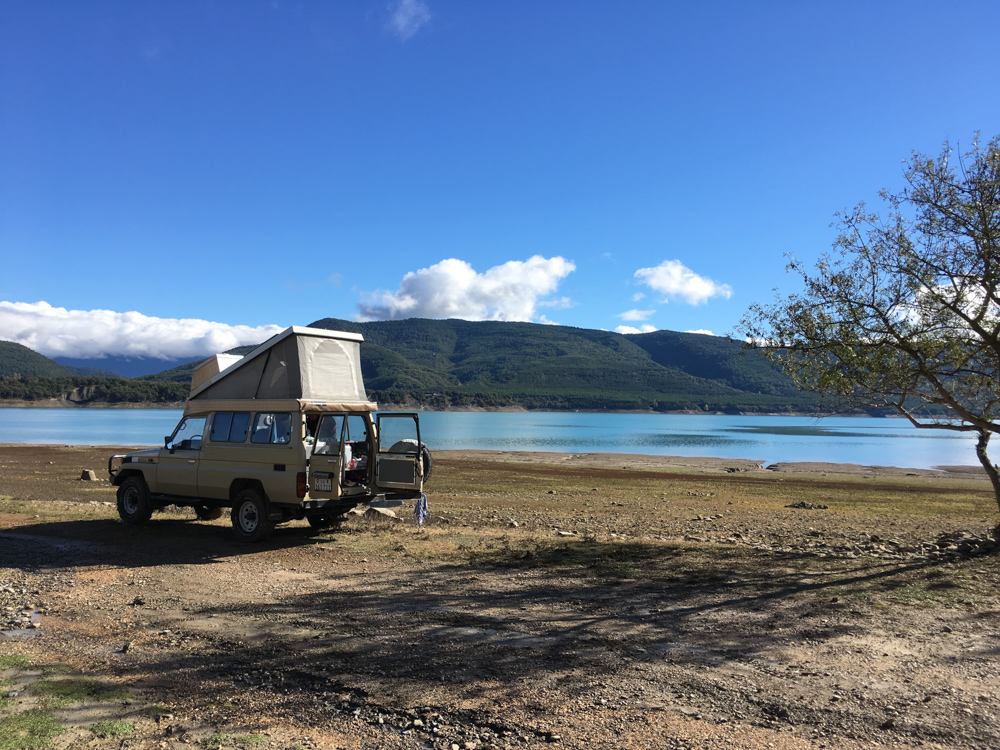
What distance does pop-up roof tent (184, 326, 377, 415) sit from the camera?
40.4ft

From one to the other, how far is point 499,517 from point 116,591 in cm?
1046

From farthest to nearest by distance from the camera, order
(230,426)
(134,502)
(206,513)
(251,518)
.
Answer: (206,513)
(134,502)
(230,426)
(251,518)

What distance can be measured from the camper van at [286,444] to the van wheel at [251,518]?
2 cm

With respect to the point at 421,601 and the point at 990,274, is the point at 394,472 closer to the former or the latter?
the point at 421,601

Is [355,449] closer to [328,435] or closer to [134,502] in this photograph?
[328,435]

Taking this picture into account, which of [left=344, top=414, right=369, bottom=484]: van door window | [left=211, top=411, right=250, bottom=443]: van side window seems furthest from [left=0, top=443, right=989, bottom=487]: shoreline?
[left=211, top=411, right=250, bottom=443]: van side window

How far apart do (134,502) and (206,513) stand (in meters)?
1.48

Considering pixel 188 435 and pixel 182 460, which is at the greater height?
pixel 188 435

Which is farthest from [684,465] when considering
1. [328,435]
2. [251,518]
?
[251,518]

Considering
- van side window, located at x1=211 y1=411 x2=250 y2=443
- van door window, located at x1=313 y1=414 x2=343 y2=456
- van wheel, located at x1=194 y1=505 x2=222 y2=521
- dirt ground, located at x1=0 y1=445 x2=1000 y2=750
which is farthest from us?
van wheel, located at x1=194 y1=505 x2=222 y2=521

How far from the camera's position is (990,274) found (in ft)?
35.5

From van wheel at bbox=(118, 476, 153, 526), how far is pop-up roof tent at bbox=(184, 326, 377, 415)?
2158 mm

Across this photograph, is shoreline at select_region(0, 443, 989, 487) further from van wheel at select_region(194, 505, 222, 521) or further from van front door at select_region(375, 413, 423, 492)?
van front door at select_region(375, 413, 423, 492)

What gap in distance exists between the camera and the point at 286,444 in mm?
12086
